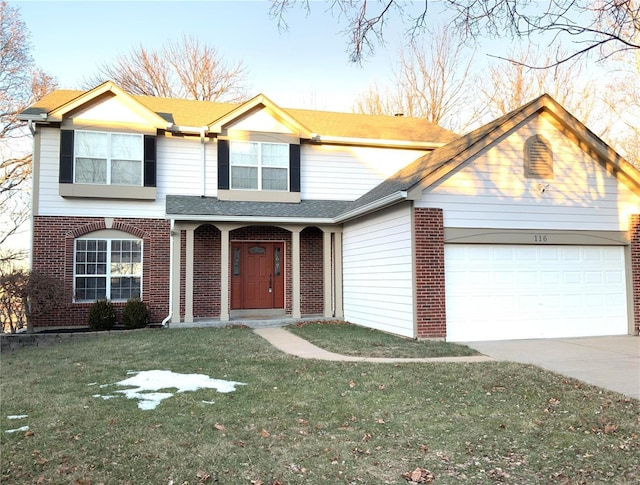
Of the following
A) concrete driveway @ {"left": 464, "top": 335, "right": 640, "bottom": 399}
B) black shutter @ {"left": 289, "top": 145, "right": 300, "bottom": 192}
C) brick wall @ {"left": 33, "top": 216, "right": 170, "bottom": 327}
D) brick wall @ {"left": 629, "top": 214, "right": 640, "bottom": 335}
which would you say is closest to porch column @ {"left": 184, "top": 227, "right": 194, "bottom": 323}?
brick wall @ {"left": 33, "top": 216, "right": 170, "bottom": 327}

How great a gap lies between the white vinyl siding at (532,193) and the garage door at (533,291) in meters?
0.62

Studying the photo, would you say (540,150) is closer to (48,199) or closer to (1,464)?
(1,464)

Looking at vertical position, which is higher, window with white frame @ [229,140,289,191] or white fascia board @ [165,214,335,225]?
window with white frame @ [229,140,289,191]

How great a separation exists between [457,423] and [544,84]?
22.6 meters

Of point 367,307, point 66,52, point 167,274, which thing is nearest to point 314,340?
point 367,307

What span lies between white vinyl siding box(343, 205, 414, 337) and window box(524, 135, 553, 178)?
10.4 ft

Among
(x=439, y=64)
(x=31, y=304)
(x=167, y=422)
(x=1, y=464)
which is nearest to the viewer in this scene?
(x=1, y=464)

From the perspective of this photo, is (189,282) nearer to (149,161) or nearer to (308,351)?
(149,161)

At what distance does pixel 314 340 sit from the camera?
34.4 ft

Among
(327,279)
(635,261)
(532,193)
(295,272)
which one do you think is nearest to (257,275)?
(295,272)

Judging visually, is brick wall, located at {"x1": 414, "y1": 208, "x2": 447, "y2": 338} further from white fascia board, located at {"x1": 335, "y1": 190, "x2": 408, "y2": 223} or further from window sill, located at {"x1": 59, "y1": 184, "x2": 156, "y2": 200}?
window sill, located at {"x1": 59, "y1": 184, "x2": 156, "y2": 200}

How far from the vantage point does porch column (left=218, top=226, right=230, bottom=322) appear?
13.4m

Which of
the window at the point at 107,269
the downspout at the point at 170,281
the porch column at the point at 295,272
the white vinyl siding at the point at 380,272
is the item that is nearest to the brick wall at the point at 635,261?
the white vinyl siding at the point at 380,272

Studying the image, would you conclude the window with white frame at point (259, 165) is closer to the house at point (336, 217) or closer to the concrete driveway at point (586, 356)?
the house at point (336, 217)
